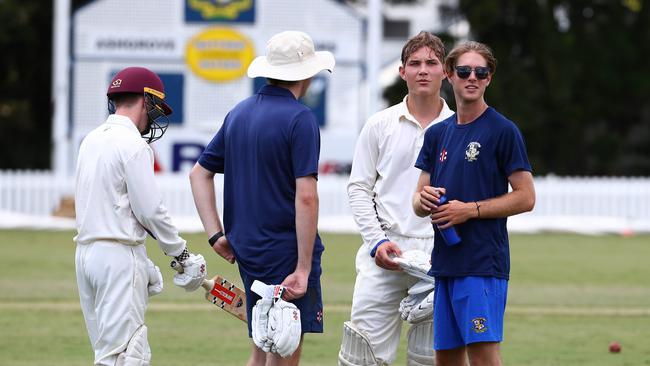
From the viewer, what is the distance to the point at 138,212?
21.9ft

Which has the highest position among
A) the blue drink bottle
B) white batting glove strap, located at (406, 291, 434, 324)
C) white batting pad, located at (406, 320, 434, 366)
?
the blue drink bottle

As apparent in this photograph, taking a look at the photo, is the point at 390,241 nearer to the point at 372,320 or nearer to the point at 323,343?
the point at 372,320

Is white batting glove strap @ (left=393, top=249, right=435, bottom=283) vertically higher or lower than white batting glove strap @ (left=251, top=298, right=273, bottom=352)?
higher

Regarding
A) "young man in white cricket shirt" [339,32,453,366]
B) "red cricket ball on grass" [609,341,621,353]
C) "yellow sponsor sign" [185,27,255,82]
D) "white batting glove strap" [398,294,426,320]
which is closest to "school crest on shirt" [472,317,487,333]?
"white batting glove strap" [398,294,426,320]

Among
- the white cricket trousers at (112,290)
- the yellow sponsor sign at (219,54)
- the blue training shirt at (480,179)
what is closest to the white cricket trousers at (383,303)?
the blue training shirt at (480,179)

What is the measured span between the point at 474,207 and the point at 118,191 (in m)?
1.79

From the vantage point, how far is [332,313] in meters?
12.8

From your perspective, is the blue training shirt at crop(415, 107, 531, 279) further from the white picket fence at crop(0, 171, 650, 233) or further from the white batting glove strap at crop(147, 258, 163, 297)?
the white picket fence at crop(0, 171, 650, 233)

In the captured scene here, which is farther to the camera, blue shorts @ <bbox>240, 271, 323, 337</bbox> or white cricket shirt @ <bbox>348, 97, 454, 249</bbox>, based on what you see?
white cricket shirt @ <bbox>348, 97, 454, 249</bbox>

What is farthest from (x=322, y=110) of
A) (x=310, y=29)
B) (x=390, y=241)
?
(x=390, y=241)

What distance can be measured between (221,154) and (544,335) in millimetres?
5239

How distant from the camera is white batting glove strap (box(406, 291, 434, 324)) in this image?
7320 mm

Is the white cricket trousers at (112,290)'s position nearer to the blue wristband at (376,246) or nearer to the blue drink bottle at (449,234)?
the blue wristband at (376,246)

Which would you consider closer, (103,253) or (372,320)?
(103,253)
